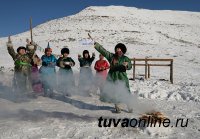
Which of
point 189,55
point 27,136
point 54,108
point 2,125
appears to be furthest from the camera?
point 189,55

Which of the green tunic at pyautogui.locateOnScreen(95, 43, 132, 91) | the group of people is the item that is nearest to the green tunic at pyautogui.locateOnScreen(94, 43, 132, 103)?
the green tunic at pyautogui.locateOnScreen(95, 43, 132, 91)

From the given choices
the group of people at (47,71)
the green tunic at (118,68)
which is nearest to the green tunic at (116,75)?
the green tunic at (118,68)

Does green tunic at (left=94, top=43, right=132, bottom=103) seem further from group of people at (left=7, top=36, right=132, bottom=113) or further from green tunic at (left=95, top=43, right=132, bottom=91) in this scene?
group of people at (left=7, top=36, right=132, bottom=113)

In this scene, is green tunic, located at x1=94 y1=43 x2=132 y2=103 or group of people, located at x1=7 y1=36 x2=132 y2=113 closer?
green tunic, located at x1=94 y1=43 x2=132 y2=103

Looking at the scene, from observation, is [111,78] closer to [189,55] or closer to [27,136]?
[27,136]

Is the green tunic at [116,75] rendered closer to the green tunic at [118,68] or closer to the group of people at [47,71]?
the green tunic at [118,68]

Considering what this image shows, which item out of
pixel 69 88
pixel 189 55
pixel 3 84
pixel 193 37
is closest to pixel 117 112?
pixel 69 88

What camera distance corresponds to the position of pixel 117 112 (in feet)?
25.1

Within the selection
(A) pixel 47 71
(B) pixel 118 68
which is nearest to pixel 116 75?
(B) pixel 118 68

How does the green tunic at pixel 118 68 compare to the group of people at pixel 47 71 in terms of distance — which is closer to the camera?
the green tunic at pixel 118 68

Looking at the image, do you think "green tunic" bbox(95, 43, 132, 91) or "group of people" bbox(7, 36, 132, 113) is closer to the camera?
"green tunic" bbox(95, 43, 132, 91)

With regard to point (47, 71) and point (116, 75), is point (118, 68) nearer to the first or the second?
point (116, 75)

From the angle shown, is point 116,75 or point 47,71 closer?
point 116,75

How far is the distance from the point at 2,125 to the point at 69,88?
4537 millimetres
